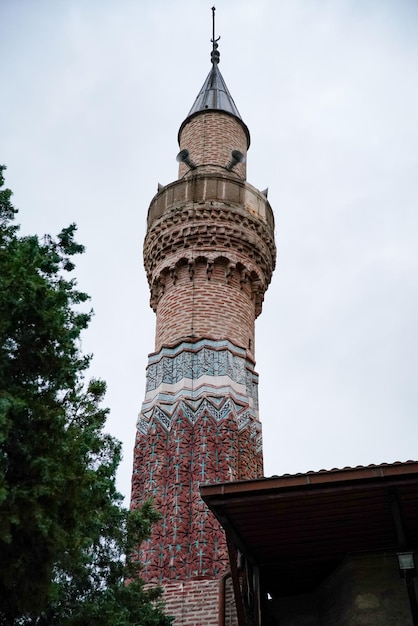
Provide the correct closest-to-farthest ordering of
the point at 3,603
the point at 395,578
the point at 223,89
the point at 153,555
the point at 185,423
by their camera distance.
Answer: the point at 3,603, the point at 395,578, the point at 153,555, the point at 185,423, the point at 223,89

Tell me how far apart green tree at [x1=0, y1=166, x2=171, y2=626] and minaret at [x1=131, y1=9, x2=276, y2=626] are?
2099 millimetres

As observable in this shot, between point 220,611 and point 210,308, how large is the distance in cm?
440

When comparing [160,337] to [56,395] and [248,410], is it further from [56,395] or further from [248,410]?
[56,395]

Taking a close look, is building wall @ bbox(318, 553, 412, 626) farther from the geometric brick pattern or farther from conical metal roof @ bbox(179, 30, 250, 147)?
conical metal roof @ bbox(179, 30, 250, 147)

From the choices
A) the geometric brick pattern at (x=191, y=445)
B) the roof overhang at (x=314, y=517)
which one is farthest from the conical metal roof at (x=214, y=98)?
the roof overhang at (x=314, y=517)

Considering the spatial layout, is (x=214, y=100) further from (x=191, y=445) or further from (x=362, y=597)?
(x=362, y=597)

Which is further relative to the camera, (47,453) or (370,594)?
(370,594)

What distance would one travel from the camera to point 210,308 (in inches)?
451

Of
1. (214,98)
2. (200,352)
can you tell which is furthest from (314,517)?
(214,98)

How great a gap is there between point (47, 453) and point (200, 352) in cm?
545

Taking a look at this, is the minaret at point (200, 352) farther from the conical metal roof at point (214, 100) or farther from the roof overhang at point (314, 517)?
the roof overhang at point (314, 517)

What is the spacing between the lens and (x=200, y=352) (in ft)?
35.9

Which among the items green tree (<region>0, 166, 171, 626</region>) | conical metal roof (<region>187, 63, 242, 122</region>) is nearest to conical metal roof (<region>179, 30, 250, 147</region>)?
conical metal roof (<region>187, 63, 242, 122</region>)

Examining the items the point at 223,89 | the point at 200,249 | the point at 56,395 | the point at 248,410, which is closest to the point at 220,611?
the point at 248,410
